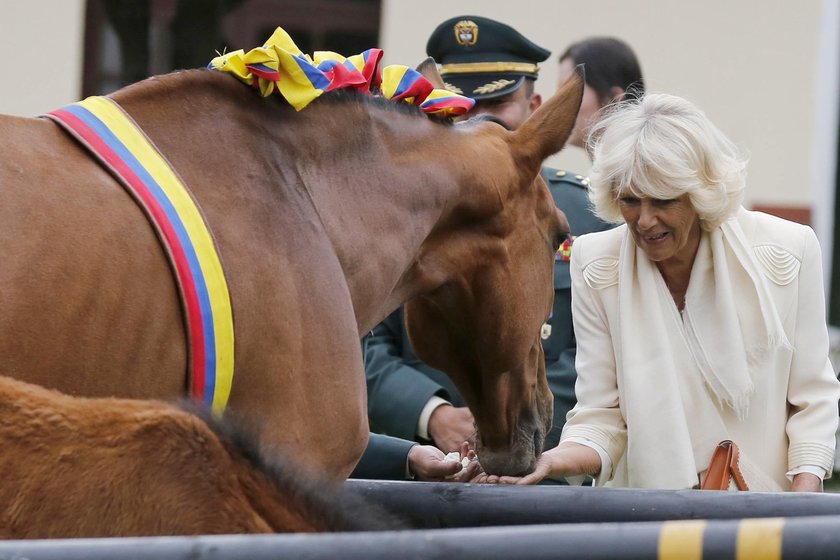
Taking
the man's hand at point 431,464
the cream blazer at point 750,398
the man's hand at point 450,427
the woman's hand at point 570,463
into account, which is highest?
the cream blazer at point 750,398

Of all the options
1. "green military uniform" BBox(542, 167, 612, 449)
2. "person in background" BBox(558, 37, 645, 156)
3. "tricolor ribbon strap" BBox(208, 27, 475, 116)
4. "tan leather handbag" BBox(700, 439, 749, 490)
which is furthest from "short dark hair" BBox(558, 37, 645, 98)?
"tan leather handbag" BBox(700, 439, 749, 490)

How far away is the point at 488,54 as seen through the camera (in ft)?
13.1

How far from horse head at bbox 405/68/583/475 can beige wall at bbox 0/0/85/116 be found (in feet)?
16.2

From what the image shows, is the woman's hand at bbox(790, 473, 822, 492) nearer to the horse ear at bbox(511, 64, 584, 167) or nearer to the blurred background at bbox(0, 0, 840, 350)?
the horse ear at bbox(511, 64, 584, 167)

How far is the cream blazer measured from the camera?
9.61ft

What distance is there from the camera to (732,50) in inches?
303

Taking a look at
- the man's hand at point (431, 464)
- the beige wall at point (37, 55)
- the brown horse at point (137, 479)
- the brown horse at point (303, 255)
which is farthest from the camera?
the beige wall at point (37, 55)

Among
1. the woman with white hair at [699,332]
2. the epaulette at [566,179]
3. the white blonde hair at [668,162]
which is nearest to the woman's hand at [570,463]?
the woman with white hair at [699,332]

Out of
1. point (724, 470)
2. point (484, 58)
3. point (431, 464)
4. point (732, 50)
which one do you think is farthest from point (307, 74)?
point (732, 50)

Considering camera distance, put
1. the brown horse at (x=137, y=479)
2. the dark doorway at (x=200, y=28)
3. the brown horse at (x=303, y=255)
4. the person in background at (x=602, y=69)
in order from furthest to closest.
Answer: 1. the dark doorway at (x=200, y=28)
2. the person in background at (x=602, y=69)
3. the brown horse at (x=303, y=255)
4. the brown horse at (x=137, y=479)

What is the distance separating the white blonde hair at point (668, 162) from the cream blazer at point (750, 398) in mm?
133

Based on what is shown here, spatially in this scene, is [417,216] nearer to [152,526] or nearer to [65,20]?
[152,526]

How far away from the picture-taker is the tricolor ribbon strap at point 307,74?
8.25ft

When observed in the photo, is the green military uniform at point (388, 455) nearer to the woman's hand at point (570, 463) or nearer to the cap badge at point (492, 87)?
the woman's hand at point (570, 463)
